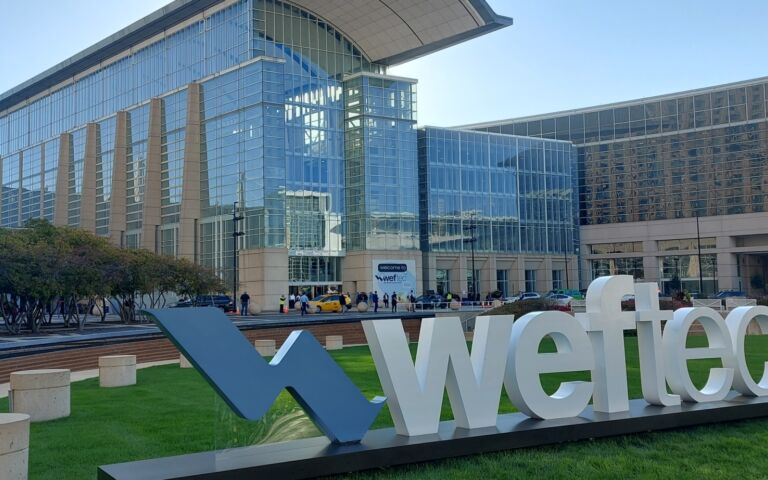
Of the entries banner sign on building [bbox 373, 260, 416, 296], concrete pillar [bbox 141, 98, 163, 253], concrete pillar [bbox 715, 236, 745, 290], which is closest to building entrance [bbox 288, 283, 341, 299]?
banner sign on building [bbox 373, 260, 416, 296]

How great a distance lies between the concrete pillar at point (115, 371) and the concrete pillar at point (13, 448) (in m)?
9.12

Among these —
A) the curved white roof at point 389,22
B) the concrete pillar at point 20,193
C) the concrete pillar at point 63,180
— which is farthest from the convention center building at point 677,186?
the concrete pillar at point 20,193

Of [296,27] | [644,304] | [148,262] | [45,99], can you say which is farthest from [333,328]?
[45,99]

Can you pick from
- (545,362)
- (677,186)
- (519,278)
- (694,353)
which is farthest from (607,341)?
(677,186)

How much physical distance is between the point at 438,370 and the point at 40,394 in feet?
23.2

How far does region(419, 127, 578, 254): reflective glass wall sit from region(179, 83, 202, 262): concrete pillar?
785 inches

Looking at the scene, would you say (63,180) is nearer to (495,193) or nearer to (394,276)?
(394,276)

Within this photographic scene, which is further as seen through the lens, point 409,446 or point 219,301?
point 219,301

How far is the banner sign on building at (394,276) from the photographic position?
63.5 m

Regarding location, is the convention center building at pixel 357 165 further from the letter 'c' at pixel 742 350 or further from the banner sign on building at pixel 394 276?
the letter 'c' at pixel 742 350

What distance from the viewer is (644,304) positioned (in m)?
10.5

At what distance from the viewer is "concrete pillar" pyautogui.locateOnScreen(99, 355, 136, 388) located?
16.5m

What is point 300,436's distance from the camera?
8320 millimetres

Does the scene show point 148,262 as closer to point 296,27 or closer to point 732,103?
point 296,27
